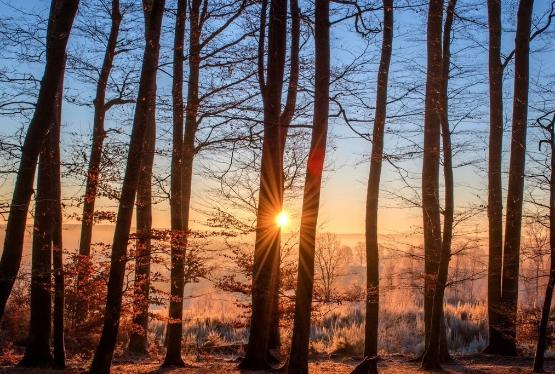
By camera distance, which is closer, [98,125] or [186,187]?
[186,187]

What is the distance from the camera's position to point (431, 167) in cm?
1241

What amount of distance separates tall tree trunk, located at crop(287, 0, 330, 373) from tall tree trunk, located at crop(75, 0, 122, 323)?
358cm

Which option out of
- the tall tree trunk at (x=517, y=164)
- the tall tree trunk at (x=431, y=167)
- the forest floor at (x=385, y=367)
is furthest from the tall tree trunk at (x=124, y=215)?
the tall tree trunk at (x=517, y=164)

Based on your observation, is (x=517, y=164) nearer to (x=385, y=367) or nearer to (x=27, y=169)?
(x=385, y=367)

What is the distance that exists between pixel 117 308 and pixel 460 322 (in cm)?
1391

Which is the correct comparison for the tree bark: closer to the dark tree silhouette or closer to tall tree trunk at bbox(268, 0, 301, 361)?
tall tree trunk at bbox(268, 0, 301, 361)

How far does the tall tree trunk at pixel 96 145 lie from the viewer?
30.5 feet

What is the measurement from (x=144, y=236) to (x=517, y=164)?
968 centimetres

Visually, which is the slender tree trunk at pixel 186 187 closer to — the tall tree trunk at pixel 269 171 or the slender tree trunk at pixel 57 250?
the tall tree trunk at pixel 269 171

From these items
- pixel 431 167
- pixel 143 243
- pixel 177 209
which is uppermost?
pixel 431 167

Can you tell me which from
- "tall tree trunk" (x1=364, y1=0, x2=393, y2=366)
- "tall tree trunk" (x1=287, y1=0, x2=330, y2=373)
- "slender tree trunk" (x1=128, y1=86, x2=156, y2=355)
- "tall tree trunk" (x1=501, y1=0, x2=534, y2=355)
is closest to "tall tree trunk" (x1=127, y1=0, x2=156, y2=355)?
"slender tree trunk" (x1=128, y1=86, x2=156, y2=355)

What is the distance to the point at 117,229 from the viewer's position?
8.48m

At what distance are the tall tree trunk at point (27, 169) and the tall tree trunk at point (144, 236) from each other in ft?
4.66

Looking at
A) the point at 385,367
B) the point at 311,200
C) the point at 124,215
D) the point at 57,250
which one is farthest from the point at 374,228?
the point at 57,250
